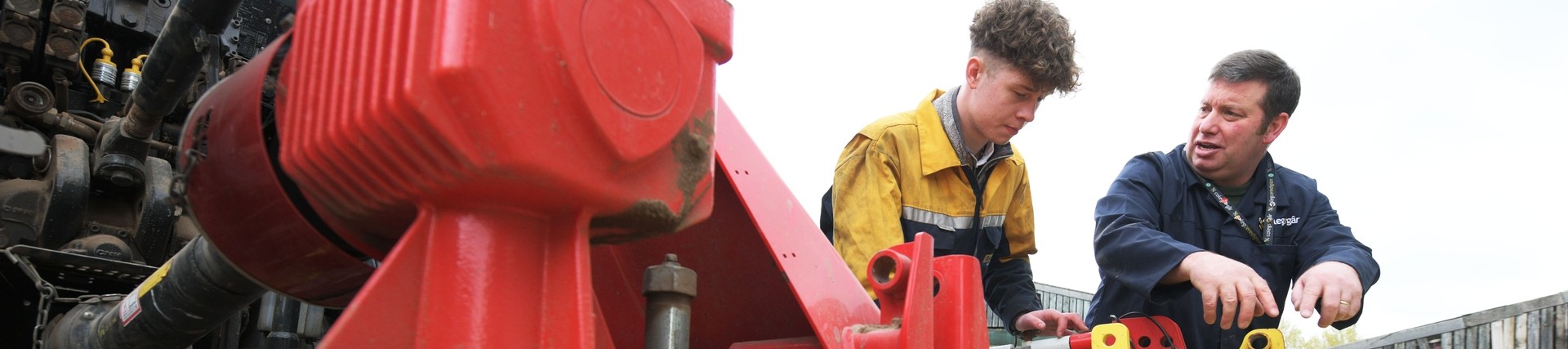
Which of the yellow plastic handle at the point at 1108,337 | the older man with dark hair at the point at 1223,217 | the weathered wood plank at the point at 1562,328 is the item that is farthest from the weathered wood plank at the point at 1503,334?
the yellow plastic handle at the point at 1108,337

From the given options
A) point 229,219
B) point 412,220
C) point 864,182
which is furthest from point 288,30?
point 864,182

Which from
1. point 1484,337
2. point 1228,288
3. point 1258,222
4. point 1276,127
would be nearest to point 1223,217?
point 1258,222

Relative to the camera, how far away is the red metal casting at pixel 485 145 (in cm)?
87

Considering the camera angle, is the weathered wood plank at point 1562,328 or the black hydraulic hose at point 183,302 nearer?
the black hydraulic hose at point 183,302

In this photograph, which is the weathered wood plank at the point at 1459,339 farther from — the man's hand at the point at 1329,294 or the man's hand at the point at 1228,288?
the man's hand at the point at 1228,288

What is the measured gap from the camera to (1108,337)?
6.24 feet

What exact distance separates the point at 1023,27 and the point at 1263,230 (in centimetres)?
91

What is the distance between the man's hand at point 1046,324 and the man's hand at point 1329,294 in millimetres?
523

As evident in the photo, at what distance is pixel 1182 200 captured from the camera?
305 centimetres

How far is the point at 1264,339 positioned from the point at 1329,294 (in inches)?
7.3

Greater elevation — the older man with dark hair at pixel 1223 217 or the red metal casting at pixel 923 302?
the older man with dark hair at pixel 1223 217

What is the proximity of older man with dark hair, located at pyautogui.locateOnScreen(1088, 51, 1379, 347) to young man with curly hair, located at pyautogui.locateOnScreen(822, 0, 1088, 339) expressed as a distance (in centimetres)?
30

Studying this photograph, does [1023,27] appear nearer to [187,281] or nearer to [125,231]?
[187,281]

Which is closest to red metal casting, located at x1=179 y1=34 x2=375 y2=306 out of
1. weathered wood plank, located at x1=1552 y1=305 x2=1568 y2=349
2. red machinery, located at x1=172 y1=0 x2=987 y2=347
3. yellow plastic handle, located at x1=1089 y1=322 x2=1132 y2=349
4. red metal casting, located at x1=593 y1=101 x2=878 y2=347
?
red machinery, located at x1=172 y1=0 x2=987 y2=347
